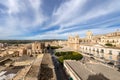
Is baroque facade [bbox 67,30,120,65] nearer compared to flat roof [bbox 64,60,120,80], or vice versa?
flat roof [bbox 64,60,120,80]

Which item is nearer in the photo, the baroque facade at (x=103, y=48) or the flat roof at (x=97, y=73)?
the flat roof at (x=97, y=73)

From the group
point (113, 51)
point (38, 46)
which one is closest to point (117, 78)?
point (113, 51)

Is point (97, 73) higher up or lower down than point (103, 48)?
lower down

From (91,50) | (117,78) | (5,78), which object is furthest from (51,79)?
(91,50)

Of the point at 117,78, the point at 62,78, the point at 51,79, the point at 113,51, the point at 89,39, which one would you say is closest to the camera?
the point at 51,79

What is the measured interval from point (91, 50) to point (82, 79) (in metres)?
41.1

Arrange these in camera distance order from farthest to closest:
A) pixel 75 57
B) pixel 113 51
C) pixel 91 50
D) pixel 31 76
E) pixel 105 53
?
pixel 91 50
pixel 105 53
pixel 113 51
pixel 75 57
pixel 31 76

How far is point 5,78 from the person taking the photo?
57.9 ft

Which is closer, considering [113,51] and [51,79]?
[51,79]

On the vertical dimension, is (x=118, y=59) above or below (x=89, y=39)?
below

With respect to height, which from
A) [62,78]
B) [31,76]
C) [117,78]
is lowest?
[62,78]

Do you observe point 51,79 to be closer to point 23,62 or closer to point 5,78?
point 5,78

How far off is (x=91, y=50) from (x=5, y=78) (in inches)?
1680

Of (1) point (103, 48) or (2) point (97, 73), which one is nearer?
(2) point (97, 73)
